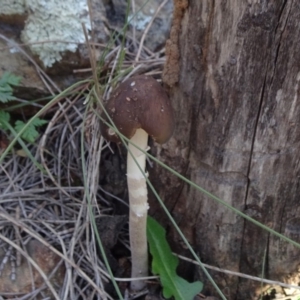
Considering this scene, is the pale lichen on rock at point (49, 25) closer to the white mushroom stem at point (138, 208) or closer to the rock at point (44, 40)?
the rock at point (44, 40)

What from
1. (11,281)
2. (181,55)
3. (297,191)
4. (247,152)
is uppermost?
(181,55)

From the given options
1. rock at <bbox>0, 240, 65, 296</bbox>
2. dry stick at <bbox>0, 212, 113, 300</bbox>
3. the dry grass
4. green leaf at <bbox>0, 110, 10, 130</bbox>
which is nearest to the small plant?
green leaf at <bbox>0, 110, 10, 130</bbox>

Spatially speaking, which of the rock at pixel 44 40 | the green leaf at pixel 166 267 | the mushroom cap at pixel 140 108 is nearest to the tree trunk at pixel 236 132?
the green leaf at pixel 166 267

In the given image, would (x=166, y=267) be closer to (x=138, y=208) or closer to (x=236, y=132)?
(x=138, y=208)

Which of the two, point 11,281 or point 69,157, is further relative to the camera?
point 69,157

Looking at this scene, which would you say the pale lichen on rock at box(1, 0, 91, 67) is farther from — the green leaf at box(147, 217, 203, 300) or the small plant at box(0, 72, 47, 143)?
the green leaf at box(147, 217, 203, 300)

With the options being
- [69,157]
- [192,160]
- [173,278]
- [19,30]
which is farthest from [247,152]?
[19,30]

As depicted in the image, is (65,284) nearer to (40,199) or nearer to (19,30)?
(40,199)
